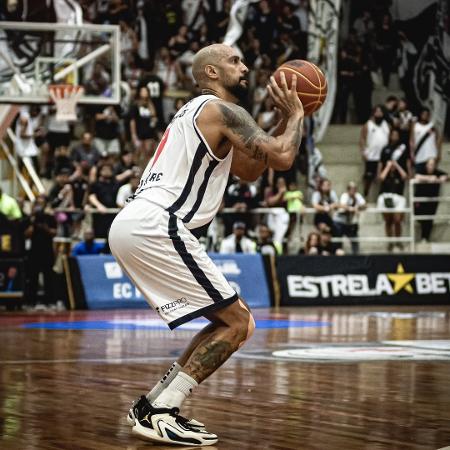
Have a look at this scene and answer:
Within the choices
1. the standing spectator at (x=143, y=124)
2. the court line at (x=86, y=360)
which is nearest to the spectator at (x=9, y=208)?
the standing spectator at (x=143, y=124)

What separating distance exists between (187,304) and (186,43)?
62.4 feet

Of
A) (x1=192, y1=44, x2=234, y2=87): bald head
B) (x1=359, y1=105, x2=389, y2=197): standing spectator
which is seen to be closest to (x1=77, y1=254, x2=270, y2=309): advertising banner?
(x1=359, y1=105, x2=389, y2=197): standing spectator

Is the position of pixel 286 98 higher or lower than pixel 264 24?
lower

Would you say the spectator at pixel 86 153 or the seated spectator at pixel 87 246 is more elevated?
the spectator at pixel 86 153

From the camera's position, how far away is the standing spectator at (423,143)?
80.3 ft

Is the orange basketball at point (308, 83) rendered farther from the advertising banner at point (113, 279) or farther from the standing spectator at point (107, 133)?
the standing spectator at point (107, 133)

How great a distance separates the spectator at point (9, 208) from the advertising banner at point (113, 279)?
1525mm

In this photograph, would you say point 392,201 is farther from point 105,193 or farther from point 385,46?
point 105,193

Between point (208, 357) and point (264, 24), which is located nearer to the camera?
point (208, 357)

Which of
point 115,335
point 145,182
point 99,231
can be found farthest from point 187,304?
point 99,231

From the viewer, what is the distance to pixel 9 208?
816 inches

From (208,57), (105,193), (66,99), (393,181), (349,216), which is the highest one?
(66,99)

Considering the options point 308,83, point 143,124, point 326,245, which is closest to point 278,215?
point 326,245

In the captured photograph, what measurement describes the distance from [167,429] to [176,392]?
0.76ft
